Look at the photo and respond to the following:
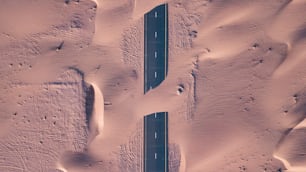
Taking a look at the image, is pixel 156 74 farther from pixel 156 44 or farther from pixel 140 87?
pixel 156 44

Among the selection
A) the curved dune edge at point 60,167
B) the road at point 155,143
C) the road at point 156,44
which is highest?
the road at point 156,44

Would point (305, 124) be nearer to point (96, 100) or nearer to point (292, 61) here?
point (292, 61)

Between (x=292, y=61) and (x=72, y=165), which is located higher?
(x=292, y=61)

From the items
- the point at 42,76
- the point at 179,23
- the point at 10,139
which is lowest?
the point at 10,139

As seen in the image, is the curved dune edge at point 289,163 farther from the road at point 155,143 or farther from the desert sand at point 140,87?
the road at point 155,143

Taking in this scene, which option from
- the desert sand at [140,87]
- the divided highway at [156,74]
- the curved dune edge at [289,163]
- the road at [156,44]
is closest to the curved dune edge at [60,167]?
the desert sand at [140,87]

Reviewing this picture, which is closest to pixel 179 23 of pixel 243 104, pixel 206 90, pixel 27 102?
pixel 206 90
